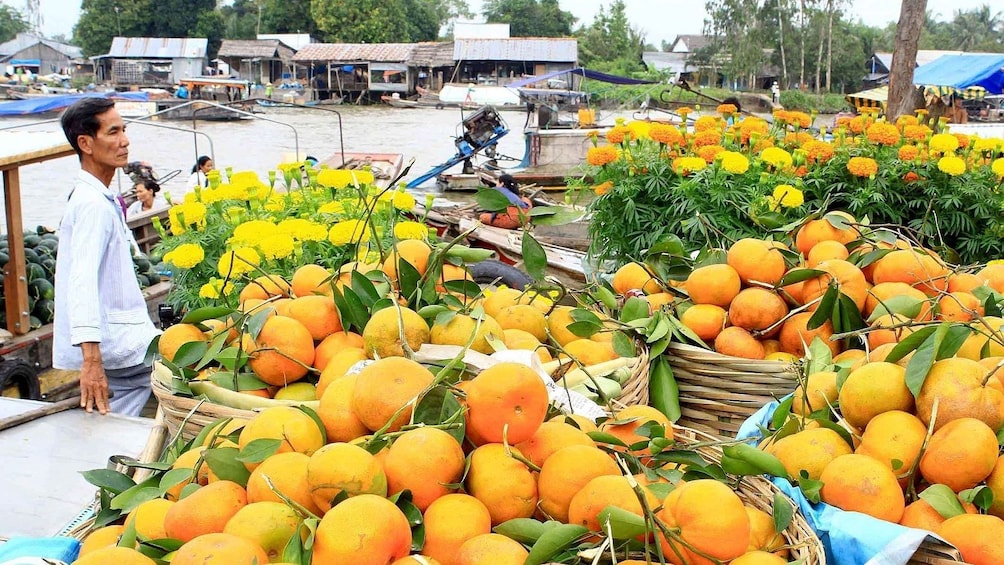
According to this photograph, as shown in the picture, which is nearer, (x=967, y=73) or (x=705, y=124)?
(x=705, y=124)

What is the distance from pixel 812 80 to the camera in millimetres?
52281

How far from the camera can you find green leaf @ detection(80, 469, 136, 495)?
1495mm

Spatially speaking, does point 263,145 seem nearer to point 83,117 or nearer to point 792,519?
point 83,117

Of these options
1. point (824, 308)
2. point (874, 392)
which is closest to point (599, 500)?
point (874, 392)

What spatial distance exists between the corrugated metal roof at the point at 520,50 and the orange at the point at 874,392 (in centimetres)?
4716

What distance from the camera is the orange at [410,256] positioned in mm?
2045

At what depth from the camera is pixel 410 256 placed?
2.06 m

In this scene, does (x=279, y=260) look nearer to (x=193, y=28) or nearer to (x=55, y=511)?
(x=55, y=511)

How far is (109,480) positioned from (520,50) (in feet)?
160

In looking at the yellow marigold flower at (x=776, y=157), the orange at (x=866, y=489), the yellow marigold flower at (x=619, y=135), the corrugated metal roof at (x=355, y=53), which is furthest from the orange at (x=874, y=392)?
the corrugated metal roof at (x=355, y=53)

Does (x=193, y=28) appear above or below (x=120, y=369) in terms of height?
above

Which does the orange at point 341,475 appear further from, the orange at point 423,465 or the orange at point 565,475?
the orange at point 565,475

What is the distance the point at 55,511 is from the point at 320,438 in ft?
3.49

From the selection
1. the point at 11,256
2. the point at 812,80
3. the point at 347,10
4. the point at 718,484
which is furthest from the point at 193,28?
the point at 718,484
